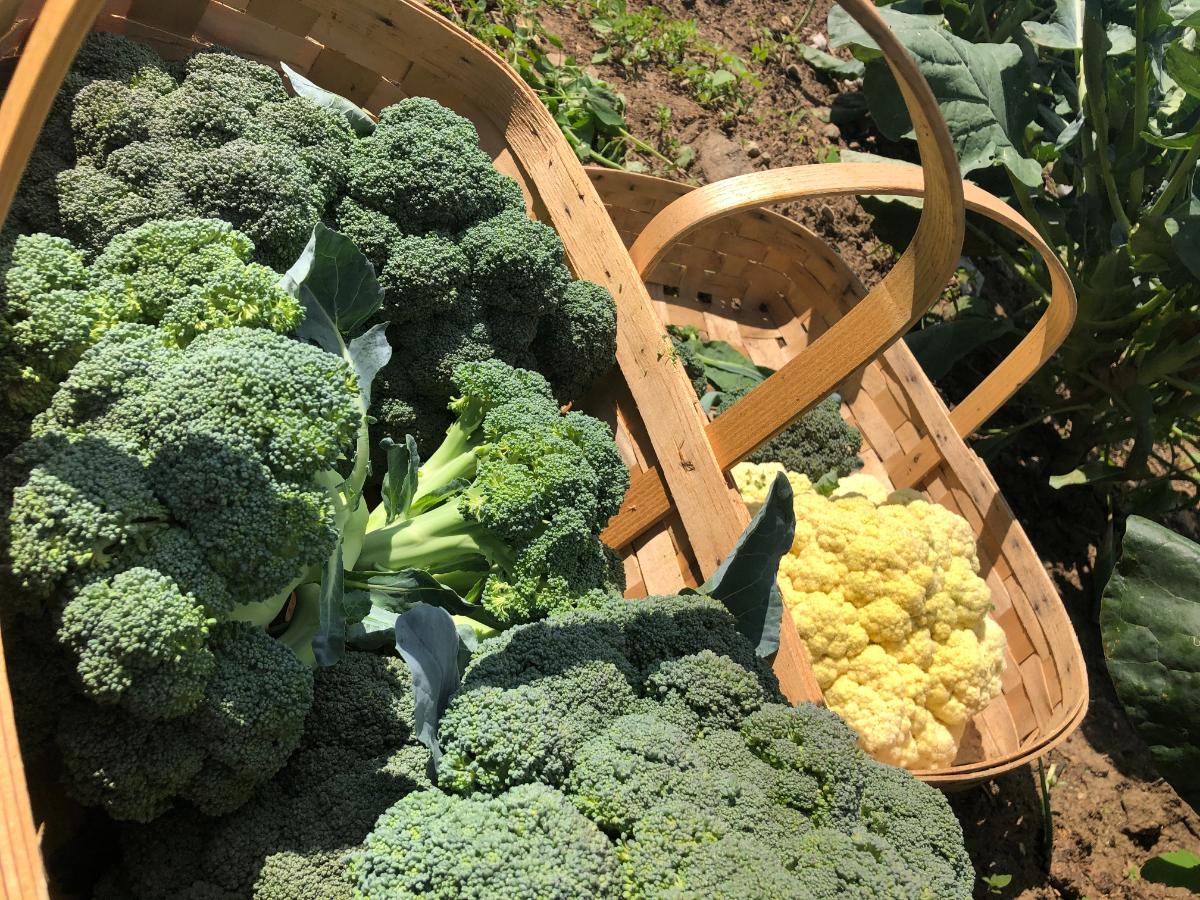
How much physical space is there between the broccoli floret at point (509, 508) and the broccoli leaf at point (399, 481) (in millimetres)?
11

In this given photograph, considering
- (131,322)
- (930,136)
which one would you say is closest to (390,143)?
(131,322)

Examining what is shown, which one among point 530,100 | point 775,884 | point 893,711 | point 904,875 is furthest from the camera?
point 530,100

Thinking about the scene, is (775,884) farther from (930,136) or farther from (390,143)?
(390,143)

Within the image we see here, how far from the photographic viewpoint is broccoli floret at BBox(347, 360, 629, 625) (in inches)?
63.4

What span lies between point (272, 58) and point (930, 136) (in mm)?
1317

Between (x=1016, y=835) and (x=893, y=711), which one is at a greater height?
(x=893, y=711)

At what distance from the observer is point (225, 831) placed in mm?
1370

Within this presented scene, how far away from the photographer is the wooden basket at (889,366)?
1.89m

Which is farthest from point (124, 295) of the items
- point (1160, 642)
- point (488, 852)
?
point (1160, 642)

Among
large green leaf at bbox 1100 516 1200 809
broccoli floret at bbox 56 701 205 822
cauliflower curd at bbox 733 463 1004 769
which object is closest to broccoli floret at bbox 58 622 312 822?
broccoli floret at bbox 56 701 205 822

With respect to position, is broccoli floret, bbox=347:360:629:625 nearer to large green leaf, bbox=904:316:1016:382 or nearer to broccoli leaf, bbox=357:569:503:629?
broccoli leaf, bbox=357:569:503:629

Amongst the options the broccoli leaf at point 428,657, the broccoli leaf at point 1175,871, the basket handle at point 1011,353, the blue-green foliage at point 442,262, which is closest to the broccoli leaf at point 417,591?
the broccoli leaf at point 428,657

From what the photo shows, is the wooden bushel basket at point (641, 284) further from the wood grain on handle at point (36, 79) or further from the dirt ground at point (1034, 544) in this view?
the wood grain on handle at point (36, 79)

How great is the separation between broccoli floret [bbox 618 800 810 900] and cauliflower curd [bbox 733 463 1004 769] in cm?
76
